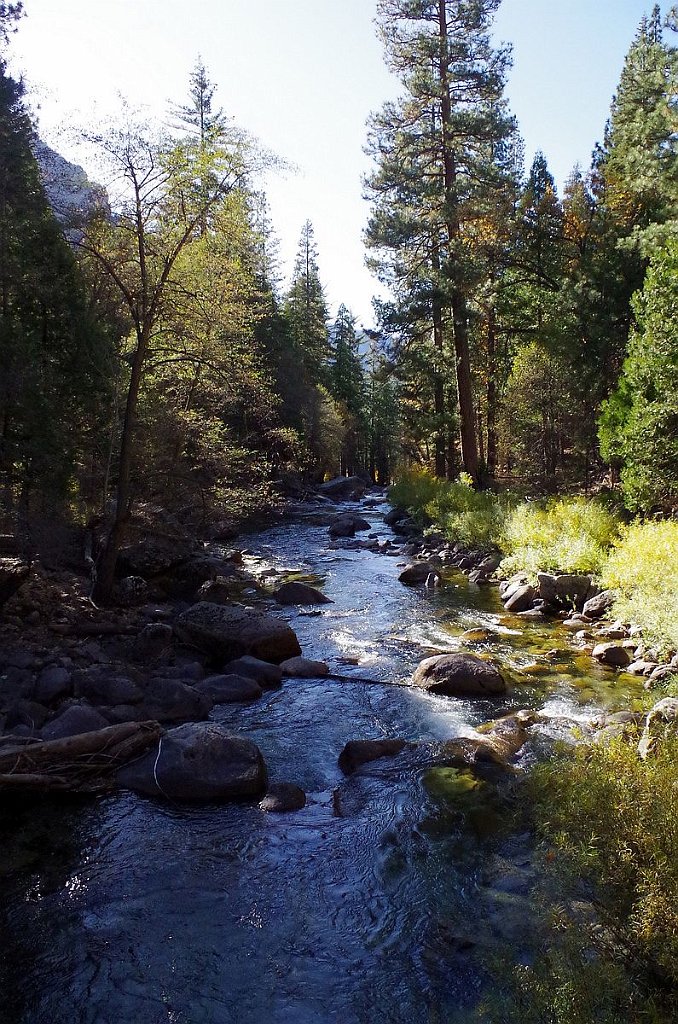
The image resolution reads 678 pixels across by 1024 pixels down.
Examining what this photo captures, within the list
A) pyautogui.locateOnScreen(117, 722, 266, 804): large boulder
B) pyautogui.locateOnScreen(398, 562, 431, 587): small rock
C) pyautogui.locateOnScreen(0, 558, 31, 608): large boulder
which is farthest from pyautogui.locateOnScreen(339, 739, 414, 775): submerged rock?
pyautogui.locateOnScreen(398, 562, 431, 587): small rock

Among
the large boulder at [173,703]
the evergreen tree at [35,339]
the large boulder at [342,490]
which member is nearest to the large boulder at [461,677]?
the large boulder at [173,703]

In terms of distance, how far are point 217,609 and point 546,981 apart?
8.20 meters

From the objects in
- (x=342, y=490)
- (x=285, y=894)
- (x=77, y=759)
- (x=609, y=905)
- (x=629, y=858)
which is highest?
(x=629, y=858)

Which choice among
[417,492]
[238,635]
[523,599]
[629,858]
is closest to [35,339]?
[238,635]

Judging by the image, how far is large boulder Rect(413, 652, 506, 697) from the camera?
8.98 meters

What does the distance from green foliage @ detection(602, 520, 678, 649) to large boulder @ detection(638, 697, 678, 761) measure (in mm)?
2756

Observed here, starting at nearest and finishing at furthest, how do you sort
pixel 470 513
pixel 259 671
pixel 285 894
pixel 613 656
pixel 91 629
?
pixel 285 894, pixel 259 671, pixel 613 656, pixel 91 629, pixel 470 513

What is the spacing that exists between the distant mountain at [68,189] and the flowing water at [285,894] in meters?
9.10

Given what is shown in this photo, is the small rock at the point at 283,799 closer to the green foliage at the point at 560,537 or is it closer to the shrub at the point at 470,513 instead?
the green foliage at the point at 560,537

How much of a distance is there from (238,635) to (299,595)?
162 inches

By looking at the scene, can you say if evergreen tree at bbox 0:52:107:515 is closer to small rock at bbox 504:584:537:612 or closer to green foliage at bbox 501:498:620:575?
small rock at bbox 504:584:537:612

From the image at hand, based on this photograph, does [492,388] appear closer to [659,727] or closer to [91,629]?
[91,629]

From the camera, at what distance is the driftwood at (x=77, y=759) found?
248 inches

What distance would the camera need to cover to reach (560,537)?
47.8 ft
